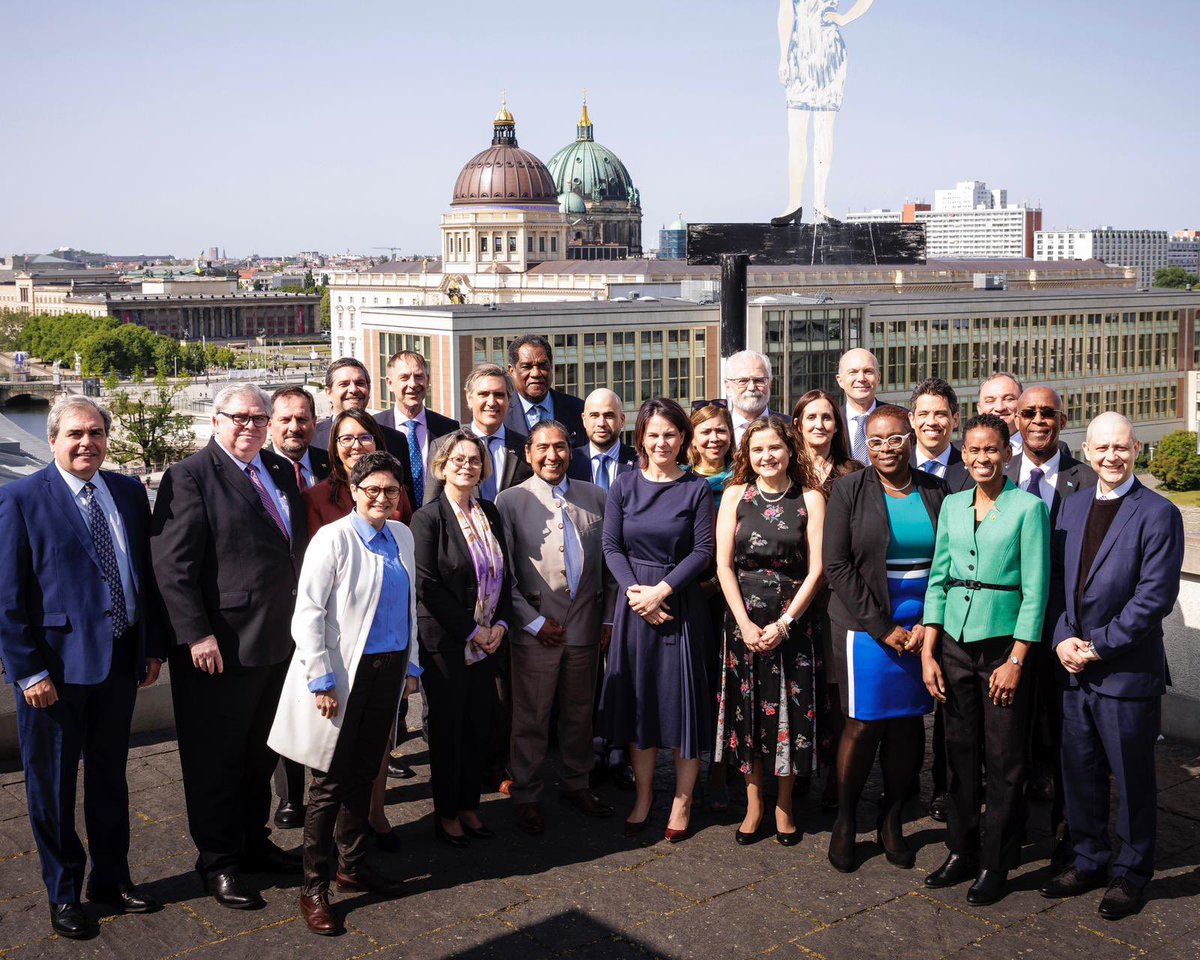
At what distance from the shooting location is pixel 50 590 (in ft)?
16.3

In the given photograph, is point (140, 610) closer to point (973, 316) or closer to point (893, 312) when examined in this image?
point (893, 312)

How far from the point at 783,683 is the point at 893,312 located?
60.5m

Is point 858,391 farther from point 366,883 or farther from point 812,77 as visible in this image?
point 812,77

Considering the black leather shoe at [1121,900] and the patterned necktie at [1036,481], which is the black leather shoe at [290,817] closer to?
the black leather shoe at [1121,900]

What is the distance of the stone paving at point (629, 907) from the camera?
188 inches

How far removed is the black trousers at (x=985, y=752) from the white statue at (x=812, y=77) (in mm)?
38285

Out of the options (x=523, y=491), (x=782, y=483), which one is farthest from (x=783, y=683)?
(x=523, y=491)

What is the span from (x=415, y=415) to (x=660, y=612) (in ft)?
6.62

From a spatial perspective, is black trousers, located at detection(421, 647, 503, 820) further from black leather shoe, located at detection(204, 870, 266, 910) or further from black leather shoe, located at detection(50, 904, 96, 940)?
black leather shoe, located at detection(50, 904, 96, 940)

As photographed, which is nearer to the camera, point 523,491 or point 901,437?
point 901,437

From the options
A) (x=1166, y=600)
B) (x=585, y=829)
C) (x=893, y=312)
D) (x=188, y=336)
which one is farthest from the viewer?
(x=188, y=336)

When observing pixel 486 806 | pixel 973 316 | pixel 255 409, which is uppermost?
pixel 973 316

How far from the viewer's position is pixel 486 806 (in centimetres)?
627

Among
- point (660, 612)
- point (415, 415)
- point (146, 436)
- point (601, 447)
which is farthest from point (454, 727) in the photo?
point (146, 436)
